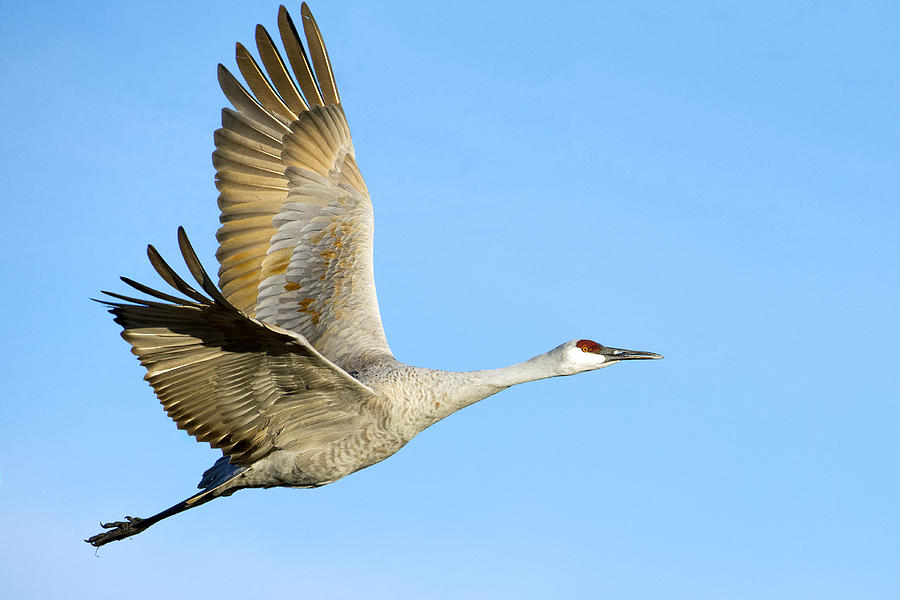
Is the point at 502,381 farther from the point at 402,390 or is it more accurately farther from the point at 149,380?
the point at 149,380

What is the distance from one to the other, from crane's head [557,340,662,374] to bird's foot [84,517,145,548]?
436 cm

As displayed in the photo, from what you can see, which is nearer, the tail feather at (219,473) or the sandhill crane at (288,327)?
the sandhill crane at (288,327)

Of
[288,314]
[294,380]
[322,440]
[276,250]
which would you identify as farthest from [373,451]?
[276,250]

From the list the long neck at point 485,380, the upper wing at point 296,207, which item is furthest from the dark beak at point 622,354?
the upper wing at point 296,207

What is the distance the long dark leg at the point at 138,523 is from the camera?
9422 mm

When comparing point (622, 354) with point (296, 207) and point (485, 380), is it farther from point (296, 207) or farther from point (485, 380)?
point (296, 207)

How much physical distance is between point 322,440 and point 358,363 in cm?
103

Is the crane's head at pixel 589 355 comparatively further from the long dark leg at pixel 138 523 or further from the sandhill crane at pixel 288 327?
the long dark leg at pixel 138 523

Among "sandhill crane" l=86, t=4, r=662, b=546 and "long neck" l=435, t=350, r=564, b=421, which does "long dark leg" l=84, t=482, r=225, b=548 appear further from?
"long neck" l=435, t=350, r=564, b=421

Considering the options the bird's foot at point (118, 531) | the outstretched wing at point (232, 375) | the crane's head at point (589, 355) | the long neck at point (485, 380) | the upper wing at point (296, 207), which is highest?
the upper wing at point (296, 207)

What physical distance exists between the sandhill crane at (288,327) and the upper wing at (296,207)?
0.05ft

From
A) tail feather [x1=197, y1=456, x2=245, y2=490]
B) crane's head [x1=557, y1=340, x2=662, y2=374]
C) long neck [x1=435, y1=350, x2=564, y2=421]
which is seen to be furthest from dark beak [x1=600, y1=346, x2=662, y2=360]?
tail feather [x1=197, y1=456, x2=245, y2=490]

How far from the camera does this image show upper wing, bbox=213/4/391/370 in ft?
34.7

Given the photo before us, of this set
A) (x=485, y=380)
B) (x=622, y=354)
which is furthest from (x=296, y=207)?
(x=622, y=354)
